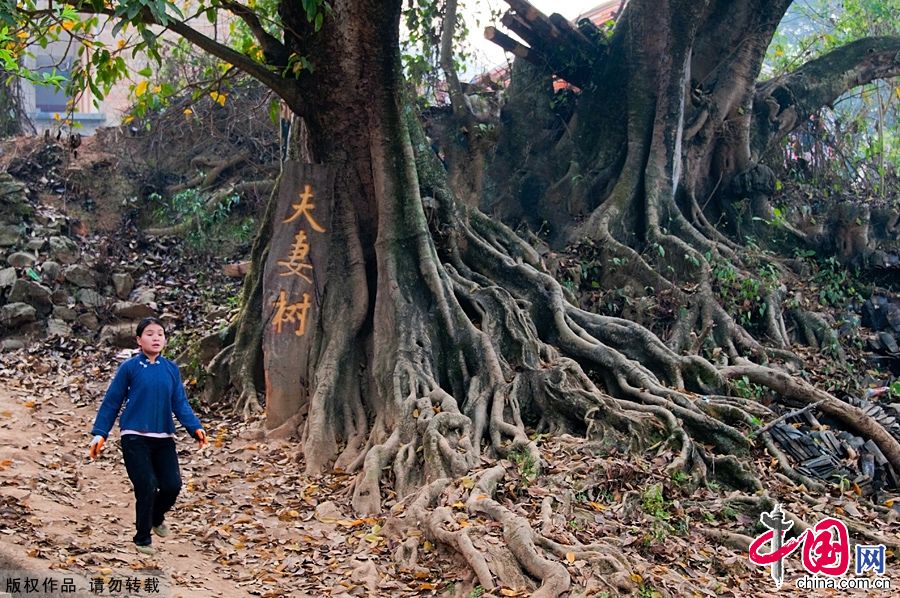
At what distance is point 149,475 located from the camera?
4.97m

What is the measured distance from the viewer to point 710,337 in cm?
881

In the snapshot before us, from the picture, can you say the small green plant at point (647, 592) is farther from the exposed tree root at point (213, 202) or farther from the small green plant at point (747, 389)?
the exposed tree root at point (213, 202)

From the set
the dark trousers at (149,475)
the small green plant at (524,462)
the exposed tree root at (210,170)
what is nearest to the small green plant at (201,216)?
the exposed tree root at (210,170)

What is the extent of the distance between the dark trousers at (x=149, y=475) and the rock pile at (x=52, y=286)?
5332mm

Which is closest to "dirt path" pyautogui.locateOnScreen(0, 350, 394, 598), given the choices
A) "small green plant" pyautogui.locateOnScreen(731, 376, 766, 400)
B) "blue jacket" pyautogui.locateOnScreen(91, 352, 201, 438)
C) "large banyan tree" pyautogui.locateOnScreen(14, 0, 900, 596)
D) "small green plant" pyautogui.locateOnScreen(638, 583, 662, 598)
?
"large banyan tree" pyautogui.locateOnScreen(14, 0, 900, 596)

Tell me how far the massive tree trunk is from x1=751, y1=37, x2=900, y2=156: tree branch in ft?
11.8

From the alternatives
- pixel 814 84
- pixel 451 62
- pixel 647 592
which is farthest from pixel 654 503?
pixel 814 84

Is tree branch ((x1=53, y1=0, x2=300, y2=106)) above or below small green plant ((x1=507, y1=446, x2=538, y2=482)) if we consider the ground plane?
above

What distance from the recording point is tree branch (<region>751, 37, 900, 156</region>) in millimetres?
11562

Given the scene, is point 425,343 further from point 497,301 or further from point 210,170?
point 210,170

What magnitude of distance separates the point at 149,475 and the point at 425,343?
3073 mm

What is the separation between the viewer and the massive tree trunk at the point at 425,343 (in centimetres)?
666

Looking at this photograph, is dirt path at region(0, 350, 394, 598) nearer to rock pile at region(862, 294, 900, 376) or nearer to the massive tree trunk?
the massive tree trunk

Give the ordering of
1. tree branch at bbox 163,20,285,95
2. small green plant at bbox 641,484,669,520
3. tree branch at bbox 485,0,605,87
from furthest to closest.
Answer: tree branch at bbox 485,0,605,87
tree branch at bbox 163,20,285,95
small green plant at bbox 641,484,669,520
